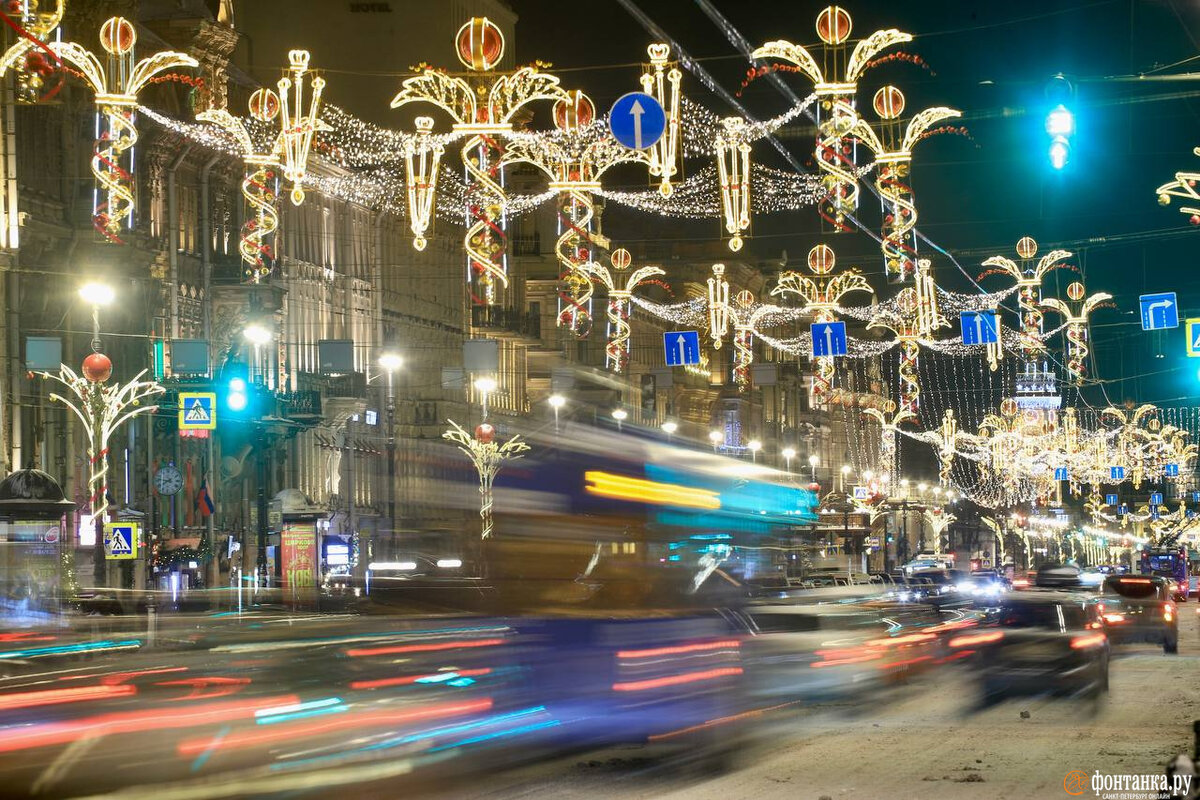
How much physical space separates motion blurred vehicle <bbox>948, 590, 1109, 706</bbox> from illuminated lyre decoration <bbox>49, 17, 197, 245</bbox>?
17830 mm

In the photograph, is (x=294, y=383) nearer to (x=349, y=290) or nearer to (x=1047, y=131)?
(x=349, y=290)

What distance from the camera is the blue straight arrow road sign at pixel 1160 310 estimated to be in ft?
125

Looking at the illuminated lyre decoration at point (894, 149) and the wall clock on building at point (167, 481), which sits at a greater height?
the illuminated lyre decoration at point (894, 149)

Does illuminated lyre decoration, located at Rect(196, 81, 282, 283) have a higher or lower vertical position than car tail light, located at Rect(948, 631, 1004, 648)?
→ higher

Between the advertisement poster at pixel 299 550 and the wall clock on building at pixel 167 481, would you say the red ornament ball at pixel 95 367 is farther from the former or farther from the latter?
the advertisement poster at pixel 299 550

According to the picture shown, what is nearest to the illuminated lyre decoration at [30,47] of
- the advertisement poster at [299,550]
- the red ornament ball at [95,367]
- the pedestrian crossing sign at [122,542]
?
the red ornament ball at [95,367]

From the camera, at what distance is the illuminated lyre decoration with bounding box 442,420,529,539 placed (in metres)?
18.6

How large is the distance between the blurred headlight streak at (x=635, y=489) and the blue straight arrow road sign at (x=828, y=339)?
2678 cm

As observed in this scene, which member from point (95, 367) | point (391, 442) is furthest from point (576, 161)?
point (391, 442)

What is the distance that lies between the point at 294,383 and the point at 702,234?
50440 millimetres

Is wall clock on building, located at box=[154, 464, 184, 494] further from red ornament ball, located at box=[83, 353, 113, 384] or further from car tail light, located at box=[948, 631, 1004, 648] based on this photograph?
car tail light, located at box=[948, 631, 1004, 648]

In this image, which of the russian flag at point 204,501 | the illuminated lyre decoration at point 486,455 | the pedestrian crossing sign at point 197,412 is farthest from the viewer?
the russian flag at point 204,501

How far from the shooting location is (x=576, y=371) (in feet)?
72.8

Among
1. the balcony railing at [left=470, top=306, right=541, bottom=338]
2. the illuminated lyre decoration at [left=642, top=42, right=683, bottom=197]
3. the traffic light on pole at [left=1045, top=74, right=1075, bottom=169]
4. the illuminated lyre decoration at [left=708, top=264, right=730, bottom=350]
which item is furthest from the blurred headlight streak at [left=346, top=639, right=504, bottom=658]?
the balcony railing at [left=470, top=306, right=541, bottom=338]
